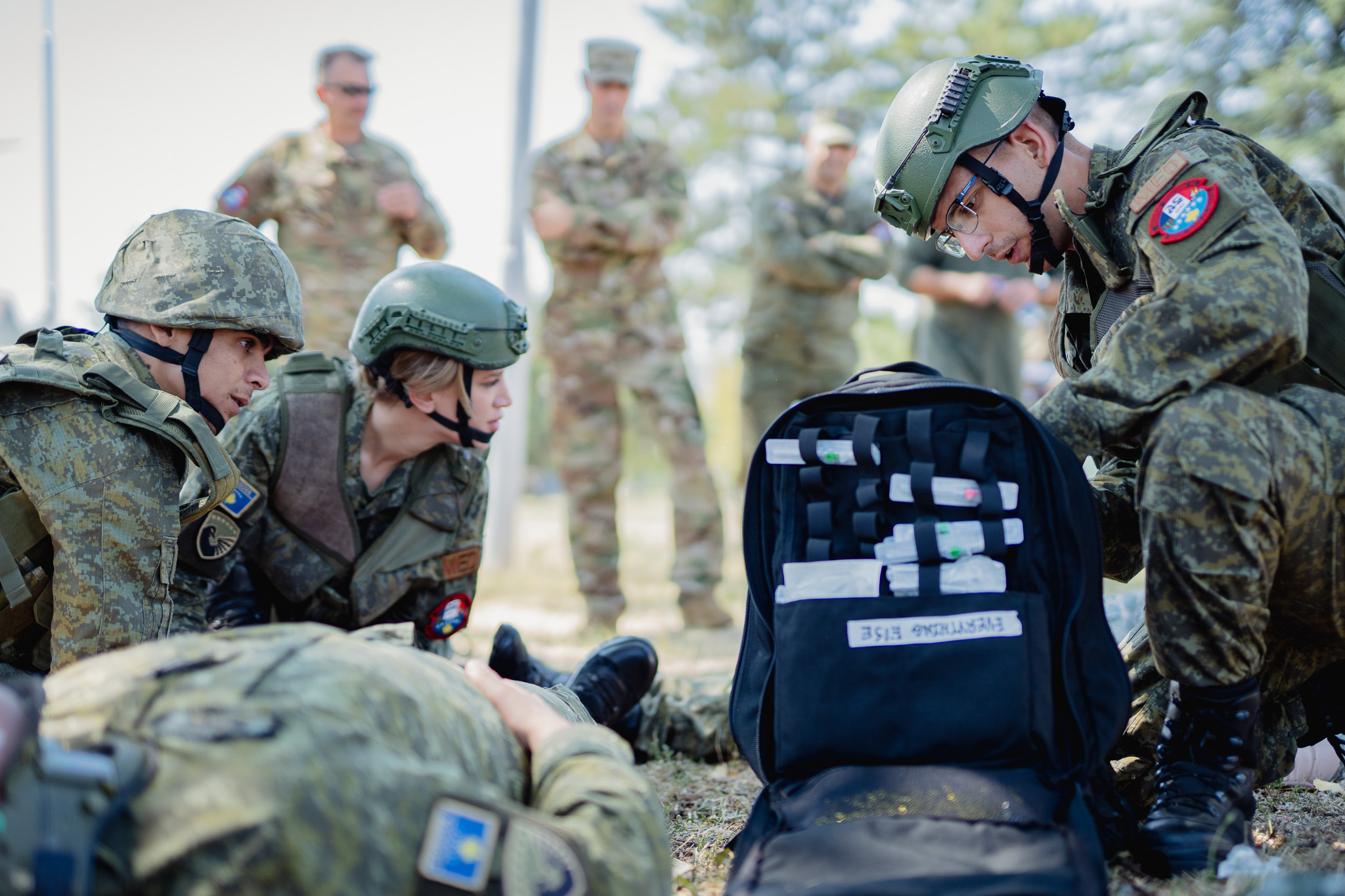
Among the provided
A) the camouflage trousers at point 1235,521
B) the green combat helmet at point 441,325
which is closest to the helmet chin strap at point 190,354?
the green combat helmet at point 441,325

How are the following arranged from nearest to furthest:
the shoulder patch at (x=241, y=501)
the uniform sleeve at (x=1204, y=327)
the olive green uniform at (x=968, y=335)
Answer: the uniform sleeve at (x=1204, y=327) → the shoulder patch at (x=241, y=501) → the olive green uniform at (x=968, y=335)

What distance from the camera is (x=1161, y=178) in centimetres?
249

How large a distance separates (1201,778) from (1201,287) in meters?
1.06

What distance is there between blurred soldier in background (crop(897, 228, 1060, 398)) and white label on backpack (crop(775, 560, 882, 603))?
441cm

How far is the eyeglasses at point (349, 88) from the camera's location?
599 cm

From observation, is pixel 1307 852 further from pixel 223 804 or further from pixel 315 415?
pixel 315 415

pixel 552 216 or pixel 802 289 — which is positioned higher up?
pixel 552 216

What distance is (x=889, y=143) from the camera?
9.68 ft

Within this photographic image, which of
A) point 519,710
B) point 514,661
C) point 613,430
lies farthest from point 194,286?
point 613,430

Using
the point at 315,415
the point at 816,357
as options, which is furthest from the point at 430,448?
the point at 816,357

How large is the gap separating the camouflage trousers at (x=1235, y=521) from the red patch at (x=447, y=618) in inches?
89.2

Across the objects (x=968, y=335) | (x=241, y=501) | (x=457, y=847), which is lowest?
(x=241, y=501)

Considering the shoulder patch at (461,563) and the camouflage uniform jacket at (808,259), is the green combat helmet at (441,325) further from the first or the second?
the camouflage uniform jacket at (808,259)

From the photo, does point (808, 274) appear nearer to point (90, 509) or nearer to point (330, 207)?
point (330, 207)
